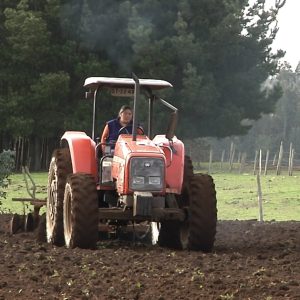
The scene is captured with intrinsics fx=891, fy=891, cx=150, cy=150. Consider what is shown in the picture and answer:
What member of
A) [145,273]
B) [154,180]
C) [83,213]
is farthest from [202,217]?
[145,273]

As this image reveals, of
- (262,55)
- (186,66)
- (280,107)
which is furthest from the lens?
(280,107)

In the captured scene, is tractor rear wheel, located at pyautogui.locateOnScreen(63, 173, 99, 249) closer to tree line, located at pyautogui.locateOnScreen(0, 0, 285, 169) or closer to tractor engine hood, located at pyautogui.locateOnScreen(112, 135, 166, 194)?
tractor engine hood, located at pyautogui.locateOnScreen(112, 135, 166, 194)

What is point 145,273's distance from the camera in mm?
8273

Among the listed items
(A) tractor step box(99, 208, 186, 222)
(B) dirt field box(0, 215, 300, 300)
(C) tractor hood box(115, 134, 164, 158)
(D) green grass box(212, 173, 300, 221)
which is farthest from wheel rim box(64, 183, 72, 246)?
(D) green grass box(212, 173, 300, 221)

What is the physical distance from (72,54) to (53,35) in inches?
75.5

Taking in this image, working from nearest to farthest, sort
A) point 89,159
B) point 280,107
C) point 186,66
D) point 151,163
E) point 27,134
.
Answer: point 151,163 < point 89,159 < point 27,134 < point 186,66 < point 280,107

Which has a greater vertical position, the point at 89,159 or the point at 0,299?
the point at 89,159

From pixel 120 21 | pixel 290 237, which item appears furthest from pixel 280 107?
pixel 290 237

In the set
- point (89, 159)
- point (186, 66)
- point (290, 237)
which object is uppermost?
point (186, 66)

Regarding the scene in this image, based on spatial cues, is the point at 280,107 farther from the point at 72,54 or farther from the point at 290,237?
the point at 290,237

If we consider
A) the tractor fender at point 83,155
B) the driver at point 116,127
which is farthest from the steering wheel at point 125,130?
the tractor fender at point 83,155

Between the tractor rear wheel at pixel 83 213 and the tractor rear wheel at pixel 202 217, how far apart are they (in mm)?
1187

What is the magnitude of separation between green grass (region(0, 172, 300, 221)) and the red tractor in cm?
793

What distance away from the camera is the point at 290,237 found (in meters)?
13.1
